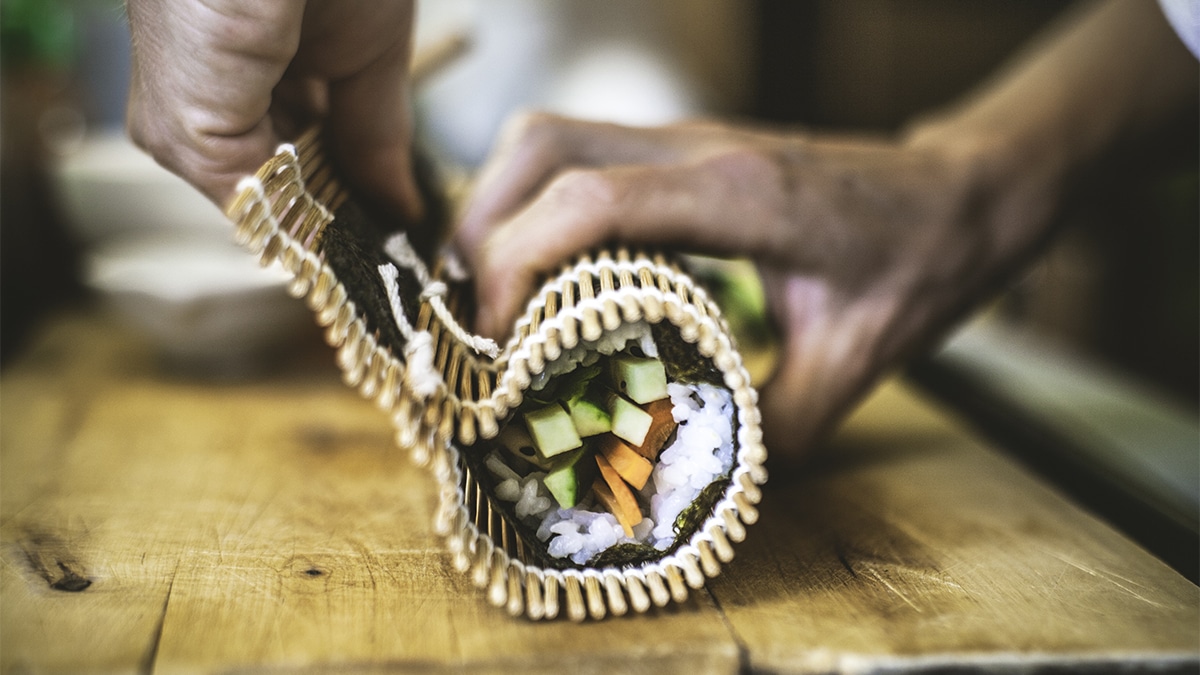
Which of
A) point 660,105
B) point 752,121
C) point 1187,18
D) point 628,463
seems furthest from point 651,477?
point 752,121

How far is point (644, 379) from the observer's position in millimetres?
649

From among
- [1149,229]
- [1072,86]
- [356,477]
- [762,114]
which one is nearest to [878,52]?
[762,114]

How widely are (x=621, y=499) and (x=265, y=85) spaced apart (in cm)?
43

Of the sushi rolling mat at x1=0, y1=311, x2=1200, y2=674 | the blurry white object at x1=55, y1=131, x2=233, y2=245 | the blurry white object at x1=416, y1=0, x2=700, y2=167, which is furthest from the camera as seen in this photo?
the blurry white object at x1=416, y1=0, x2=700, y2=167

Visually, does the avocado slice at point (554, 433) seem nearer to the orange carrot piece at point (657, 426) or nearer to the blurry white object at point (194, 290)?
the orange carrot piece at point (657, 426)

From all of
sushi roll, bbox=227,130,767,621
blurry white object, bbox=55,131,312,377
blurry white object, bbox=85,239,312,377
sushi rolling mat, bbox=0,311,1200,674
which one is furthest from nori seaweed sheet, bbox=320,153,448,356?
blurry white object, bbox=85,239,312,377

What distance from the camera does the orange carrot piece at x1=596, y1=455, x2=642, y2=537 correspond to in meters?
0.66

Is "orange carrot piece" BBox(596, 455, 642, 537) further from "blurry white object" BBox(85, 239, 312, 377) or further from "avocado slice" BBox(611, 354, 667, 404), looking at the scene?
"blurry white object" BBox(85, 239, 312, 377)

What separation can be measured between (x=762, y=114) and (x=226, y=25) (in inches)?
115

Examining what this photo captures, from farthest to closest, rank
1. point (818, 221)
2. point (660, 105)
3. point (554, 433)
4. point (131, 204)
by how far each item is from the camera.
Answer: point (660, 105) < point (131, 204) < point (818, 221) < point (554, 433)

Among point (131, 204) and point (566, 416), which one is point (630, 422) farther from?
point (131, 204)

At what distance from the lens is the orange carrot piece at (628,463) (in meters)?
0.66

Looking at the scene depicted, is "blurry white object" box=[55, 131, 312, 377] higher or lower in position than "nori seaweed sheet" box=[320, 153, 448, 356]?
lower

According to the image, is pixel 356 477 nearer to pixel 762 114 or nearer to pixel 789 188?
pixel 789 188
